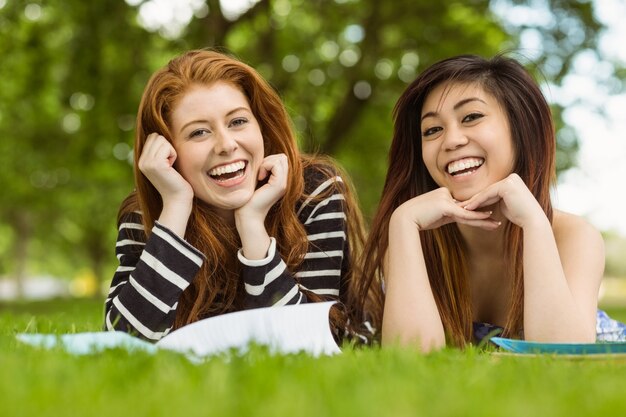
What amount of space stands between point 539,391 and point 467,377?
24 cm

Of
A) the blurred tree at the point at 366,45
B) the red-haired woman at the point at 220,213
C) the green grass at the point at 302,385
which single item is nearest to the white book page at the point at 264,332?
the green grass at the point at 302,385

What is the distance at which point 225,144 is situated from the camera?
384 cm

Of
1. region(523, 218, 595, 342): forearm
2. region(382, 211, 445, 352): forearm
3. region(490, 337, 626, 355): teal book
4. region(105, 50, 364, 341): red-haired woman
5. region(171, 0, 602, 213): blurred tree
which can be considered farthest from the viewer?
region(171, 0, 602, 213): blurred tree

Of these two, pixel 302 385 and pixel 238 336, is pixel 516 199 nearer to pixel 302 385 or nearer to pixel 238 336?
pixel 238 336

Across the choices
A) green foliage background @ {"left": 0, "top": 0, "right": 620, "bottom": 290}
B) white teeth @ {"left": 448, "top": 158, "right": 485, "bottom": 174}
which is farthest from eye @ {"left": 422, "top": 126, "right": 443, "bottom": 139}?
green foliage background @ {"left": 0, "top": 0, "right": 620, "bottom": 290}

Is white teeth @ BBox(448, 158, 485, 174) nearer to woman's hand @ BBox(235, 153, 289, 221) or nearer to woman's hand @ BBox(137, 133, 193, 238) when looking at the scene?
woman's hand @ BBox(235, 153, 289, 221)

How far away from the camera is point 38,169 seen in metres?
17.2

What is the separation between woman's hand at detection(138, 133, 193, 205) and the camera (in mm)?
3834

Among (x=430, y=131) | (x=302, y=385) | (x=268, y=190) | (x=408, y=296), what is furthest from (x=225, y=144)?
(x=302, y=385)

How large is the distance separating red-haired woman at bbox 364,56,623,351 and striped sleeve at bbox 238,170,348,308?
8.1 inches

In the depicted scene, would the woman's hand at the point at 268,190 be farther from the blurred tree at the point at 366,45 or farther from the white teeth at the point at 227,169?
the blurred tree at the point at 366,45

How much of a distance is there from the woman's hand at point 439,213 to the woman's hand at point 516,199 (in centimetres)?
10

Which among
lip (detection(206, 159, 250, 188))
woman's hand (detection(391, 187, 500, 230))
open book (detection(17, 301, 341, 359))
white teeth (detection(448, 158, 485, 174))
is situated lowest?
open book (detection(17, 301, 341, 359))

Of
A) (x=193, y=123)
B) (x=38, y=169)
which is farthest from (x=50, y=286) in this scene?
(x=193, y=123)
